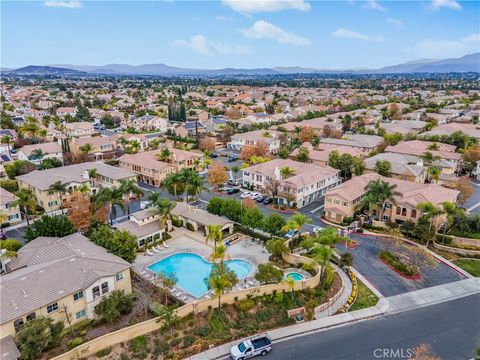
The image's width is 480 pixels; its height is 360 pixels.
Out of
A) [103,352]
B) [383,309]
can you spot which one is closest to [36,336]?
[103,352]

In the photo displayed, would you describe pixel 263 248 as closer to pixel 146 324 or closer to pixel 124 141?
pixel 146 324

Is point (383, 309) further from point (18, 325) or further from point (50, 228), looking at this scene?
point (50, 228)

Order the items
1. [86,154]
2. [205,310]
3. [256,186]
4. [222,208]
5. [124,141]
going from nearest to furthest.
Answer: [205,310] < [222,208] < [256,186] < [86,154] < [124,141]

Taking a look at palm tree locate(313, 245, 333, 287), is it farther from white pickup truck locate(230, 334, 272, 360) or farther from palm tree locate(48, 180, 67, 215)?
palm tree locate(48, 180, 67, 215)

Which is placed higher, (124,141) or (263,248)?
(124,141)

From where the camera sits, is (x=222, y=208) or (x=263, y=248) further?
(x=222, y=208)

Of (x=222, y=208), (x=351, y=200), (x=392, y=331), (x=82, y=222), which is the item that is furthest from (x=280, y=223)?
(x=82, y=222)

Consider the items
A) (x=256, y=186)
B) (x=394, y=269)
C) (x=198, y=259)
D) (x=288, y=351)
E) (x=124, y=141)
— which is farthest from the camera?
(x=124, y=141)
